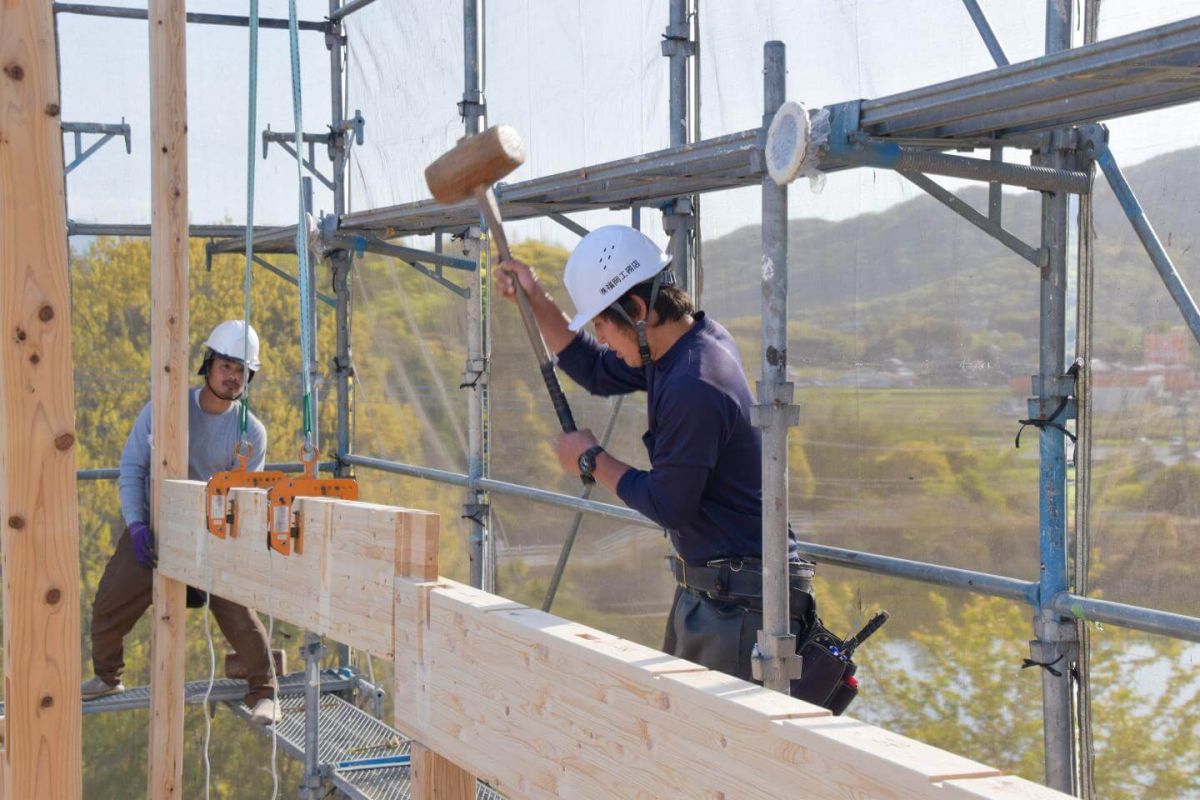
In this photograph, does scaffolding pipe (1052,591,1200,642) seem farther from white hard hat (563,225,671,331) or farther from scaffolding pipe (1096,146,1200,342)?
white hard hat (563,225,671,331)

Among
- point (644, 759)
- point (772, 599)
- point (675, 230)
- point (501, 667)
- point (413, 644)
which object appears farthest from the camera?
point (675, 230)

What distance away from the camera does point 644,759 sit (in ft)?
6.39

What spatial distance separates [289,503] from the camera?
3084 millimetres

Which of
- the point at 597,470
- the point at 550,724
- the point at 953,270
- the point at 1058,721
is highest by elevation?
the point at 953,270

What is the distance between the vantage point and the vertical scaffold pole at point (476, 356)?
231 inches

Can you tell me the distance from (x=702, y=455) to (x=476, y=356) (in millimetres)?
3132

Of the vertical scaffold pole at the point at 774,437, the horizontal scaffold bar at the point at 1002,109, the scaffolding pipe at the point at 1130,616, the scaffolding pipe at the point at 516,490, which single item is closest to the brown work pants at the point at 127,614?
the scaffolding pipe at the point at 516,490

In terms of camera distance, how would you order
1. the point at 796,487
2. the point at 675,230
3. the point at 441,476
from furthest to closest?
the point at 441,476
the point at 675,230
the point at 796,487

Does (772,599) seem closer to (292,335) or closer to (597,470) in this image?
(597,470)

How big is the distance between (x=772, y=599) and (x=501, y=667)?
797mm

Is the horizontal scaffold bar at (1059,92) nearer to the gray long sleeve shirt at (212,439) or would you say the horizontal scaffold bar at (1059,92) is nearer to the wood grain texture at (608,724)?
the wood grain texture at (608,724)

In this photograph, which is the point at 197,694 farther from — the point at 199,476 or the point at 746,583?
the point at 746,583

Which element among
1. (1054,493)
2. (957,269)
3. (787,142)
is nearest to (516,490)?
(957,269)

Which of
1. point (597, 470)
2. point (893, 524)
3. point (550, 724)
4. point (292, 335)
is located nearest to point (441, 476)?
point (893, 524)
